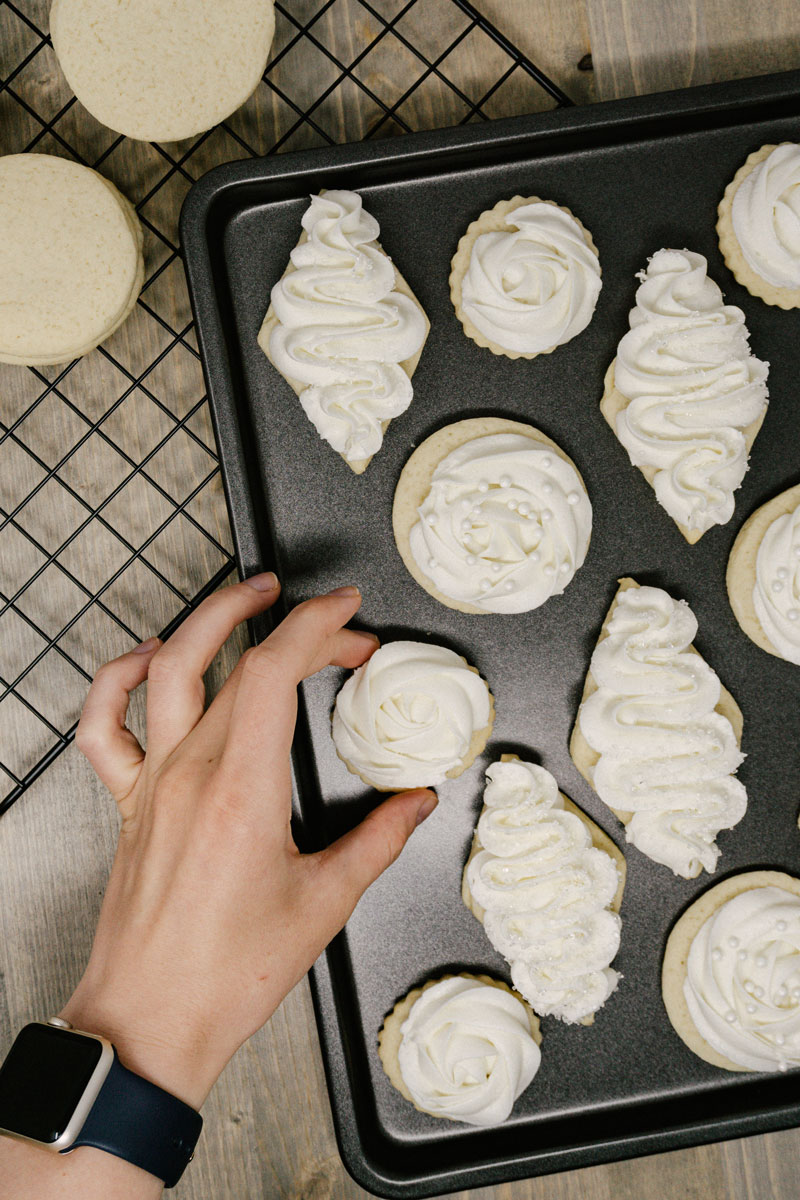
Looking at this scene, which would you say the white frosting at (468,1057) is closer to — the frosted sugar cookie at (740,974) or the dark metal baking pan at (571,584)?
the dark metal baking pan at (571,584)

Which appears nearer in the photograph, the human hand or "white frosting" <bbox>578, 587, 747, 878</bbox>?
the human hand

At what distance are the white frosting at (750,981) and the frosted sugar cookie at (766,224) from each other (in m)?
0.88

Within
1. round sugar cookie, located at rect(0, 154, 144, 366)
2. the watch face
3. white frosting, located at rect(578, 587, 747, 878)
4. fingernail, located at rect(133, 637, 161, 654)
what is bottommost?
white frosting, located at rect(578, 587, 747, 878)

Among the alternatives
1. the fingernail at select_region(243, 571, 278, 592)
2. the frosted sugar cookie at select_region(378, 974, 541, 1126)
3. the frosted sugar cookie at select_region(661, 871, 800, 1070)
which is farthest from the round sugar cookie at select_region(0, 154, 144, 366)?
the frosted sugar cookie at select_region(661, 871, 800, 1070)

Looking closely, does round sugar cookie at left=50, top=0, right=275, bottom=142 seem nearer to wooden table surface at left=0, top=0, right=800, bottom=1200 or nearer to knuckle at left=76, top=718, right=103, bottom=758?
wooden table surface at left=0, top=0, right=800, bottom=1200

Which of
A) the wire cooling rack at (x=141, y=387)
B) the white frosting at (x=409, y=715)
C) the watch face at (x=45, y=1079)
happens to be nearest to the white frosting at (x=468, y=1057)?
the white frosting at (x=409, y=715)

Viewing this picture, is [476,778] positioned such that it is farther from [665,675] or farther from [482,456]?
[482,456]

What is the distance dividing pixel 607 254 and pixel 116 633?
0.95m

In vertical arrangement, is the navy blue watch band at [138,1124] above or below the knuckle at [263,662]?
below


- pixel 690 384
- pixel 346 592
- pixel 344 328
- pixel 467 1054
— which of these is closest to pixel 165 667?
pixel 346 592

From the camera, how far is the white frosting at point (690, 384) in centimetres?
121

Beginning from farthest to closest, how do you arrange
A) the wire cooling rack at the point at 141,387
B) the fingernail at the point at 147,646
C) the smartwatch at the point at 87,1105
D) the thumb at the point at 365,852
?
the wire cooling rack at the point at 141,387 < the fingernail at the point at 147,646 < the thumb at the point at 365,852 < the smartwatch at the point at 87,1105

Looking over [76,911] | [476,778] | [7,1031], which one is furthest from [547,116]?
[7,1031]

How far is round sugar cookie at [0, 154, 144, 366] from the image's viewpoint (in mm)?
1198
